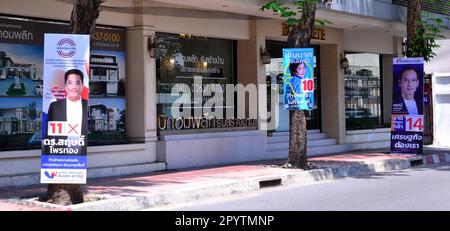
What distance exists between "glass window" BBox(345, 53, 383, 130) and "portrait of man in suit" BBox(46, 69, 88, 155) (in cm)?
1386

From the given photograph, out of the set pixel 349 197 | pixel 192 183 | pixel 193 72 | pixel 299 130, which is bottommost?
pixel 349 197

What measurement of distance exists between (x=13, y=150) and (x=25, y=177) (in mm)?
685

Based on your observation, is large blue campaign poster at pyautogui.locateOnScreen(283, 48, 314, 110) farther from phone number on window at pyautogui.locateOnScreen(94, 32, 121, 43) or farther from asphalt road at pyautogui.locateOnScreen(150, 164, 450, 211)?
phone number on window at pyautogui.locateOnScreen(94, 32, 121, 43)

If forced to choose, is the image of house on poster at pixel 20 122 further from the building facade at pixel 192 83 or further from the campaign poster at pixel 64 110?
the campaign poster at pixel 64 110

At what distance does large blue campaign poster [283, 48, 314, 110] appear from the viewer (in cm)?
1485

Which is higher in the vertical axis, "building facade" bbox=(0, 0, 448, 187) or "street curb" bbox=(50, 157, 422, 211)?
"building facade" bbox=(0, 0, 448, 187)

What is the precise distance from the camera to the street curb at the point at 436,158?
736 inches

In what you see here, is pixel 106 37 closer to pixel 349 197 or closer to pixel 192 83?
pixel 192 83

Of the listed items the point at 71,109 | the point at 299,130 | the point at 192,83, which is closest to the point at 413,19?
the point at 299,130

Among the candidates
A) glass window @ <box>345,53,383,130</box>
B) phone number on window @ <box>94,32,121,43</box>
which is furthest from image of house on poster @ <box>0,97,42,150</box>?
glass window @ <box>345,53,383,130</box>

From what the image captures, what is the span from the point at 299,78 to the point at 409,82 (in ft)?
16.3

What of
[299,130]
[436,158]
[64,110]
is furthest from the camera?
[436,158]

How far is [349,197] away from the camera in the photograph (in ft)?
36.6

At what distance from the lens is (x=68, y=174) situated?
9.55 metres
